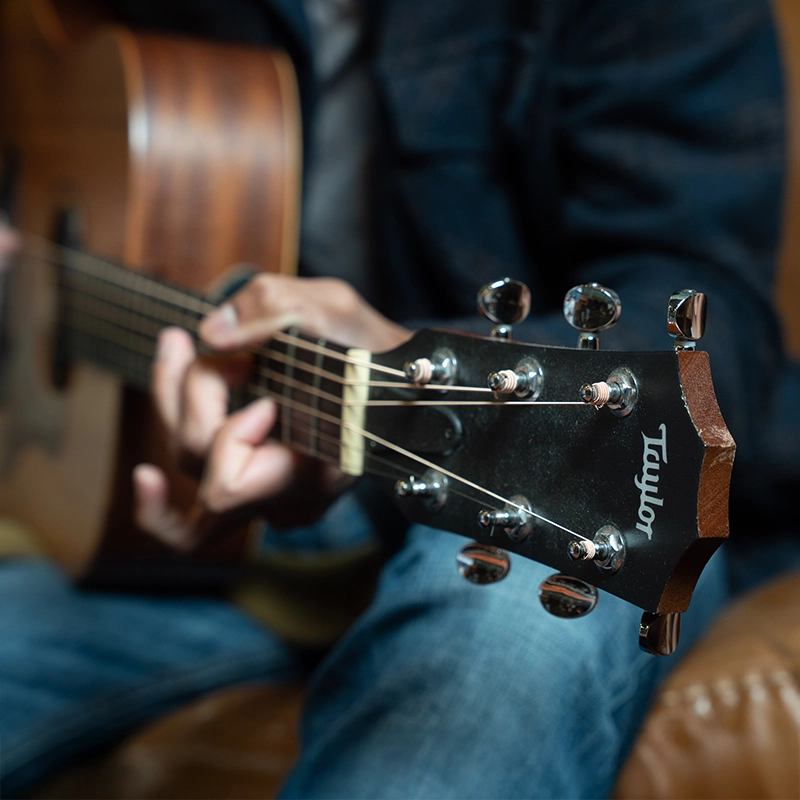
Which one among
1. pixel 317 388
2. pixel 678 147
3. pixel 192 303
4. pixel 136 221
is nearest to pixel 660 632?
pixel 317 388

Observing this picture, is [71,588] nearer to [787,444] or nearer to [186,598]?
[186,598]

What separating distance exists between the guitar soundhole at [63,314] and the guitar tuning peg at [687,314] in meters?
0.74

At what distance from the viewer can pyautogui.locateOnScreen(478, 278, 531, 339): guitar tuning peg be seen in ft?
1.32

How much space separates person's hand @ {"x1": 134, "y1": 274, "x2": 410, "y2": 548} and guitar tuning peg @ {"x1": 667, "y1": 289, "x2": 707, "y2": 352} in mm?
257

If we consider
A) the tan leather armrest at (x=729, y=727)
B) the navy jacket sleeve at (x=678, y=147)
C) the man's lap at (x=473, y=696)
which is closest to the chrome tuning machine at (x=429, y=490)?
the man's lap at (x=473, y=696)

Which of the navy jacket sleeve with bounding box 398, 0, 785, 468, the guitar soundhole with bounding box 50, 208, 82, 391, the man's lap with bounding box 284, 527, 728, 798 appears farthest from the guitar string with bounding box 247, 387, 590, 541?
the guitar soundhole with bounding box 50, 208, 82, 391

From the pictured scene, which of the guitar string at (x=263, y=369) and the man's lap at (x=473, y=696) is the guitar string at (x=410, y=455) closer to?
the guitar string at (x=263, y=369)

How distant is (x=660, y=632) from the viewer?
0.33 meters

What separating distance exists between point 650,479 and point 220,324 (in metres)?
0.32

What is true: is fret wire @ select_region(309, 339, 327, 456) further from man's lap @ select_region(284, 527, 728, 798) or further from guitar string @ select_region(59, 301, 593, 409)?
man's lap @ select_region(284, 527, 728, 798)

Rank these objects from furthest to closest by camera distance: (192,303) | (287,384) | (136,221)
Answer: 1. (136,221)
2. (192,303)
3. (287,384)

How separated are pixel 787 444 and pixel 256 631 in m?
0.55

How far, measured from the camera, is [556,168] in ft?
2.67

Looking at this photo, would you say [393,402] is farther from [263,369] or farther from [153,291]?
[153,291]
